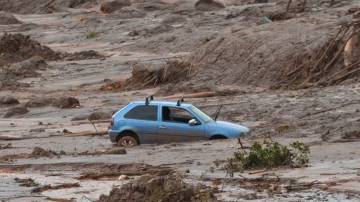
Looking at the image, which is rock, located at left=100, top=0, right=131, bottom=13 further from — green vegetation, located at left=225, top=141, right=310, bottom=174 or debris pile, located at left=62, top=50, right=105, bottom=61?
green vegetation, located at left=225, top=141, right=310, bottom=174

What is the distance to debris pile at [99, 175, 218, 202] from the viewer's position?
13.5 meters

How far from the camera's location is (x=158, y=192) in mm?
13492

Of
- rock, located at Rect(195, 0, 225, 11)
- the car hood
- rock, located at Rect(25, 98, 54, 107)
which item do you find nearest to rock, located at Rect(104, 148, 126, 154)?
the car hood

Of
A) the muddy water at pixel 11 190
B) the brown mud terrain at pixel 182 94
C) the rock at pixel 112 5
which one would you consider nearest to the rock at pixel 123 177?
the brown mud terrain at pixel 182 94

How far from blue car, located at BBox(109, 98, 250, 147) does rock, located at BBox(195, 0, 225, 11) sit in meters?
40.3

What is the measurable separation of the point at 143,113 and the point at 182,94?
12298 millimetres

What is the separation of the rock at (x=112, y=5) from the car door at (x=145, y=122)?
49983mm

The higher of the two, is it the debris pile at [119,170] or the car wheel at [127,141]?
the car wheel at [127,141]

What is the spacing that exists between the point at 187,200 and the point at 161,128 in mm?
11800

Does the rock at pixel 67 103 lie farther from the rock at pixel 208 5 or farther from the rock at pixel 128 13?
the rock at pixel 128 13

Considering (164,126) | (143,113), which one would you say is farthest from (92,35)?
(164,126)

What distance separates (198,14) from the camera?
209 feet

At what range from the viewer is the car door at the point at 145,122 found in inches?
1001

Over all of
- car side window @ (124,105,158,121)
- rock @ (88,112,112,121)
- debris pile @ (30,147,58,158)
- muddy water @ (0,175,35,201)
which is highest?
rock @ (88,112,112,121)
